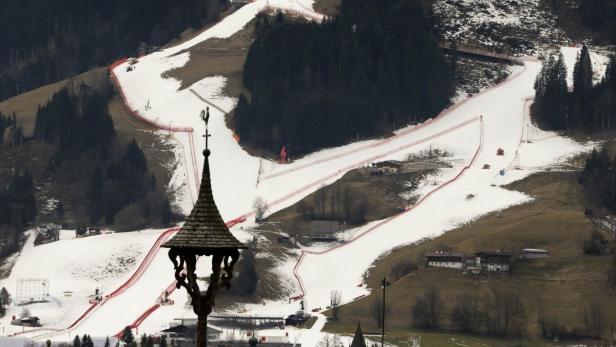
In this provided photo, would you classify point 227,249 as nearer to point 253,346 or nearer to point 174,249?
point 174,249

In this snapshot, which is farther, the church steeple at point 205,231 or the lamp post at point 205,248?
the church steeple at point 205,231

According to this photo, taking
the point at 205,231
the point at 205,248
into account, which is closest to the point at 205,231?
the point at 205,231

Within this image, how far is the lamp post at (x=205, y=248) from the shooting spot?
160 feet

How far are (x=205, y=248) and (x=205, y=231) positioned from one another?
0.55 m

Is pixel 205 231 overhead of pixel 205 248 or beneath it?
overhead

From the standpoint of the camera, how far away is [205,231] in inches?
1964

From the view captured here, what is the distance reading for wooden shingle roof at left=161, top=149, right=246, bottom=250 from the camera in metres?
49.6

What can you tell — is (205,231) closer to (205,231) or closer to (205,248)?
(205,231)

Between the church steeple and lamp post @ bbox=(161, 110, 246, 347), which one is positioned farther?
the church steeple

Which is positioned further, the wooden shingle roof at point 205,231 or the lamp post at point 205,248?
the wooden shingle roof at point 205,231

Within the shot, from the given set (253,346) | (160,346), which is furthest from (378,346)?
(253,346)

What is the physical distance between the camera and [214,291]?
48.4 metres

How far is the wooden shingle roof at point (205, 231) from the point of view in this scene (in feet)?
163

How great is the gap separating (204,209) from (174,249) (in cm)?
132
